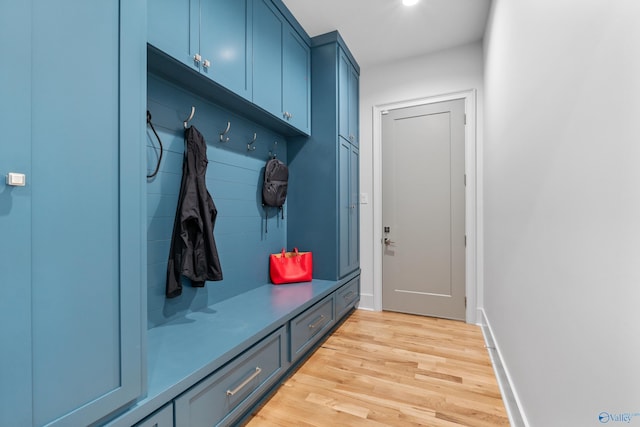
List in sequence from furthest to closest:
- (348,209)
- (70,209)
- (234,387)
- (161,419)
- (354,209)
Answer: (354,209)
(348,209)
(234,387)
(161,419)
(70,209)

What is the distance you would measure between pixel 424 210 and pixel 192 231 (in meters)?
2.32

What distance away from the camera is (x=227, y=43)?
5.73 ft

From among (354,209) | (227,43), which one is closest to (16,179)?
(227,43)

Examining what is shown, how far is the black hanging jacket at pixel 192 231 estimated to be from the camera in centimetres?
163

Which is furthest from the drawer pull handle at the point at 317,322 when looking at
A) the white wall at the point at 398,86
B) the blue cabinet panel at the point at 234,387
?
the white wall at the point at 398,86

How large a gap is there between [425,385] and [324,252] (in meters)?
1.30

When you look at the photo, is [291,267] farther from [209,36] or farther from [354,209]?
[209,36]

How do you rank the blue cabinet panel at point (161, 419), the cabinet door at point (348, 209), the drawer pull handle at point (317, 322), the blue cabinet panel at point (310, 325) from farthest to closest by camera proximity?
the cabinet door at point (348, 209) < the drawer pull handle at point (317, 322) < the blue cabinet panel at point (310, 325) < the blue cabinet panel at point (161, 419)

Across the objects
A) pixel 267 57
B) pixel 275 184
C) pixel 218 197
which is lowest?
pixel 218 197

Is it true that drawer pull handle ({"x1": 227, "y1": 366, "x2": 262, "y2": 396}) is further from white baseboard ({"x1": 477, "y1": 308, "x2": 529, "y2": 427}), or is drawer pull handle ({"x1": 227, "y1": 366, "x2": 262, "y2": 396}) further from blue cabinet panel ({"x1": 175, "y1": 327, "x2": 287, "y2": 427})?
white baseboard ({"x1": 477, "y1": 308, "x2": 529, "y2": 427})

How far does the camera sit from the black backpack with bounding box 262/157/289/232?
8.07 feet

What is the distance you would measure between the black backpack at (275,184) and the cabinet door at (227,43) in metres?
0.69

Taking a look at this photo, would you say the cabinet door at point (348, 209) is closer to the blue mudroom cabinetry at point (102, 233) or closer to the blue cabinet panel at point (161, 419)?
the blue mudroom cabinetry at point (102, 233)

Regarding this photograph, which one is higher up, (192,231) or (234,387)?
(192,231)
